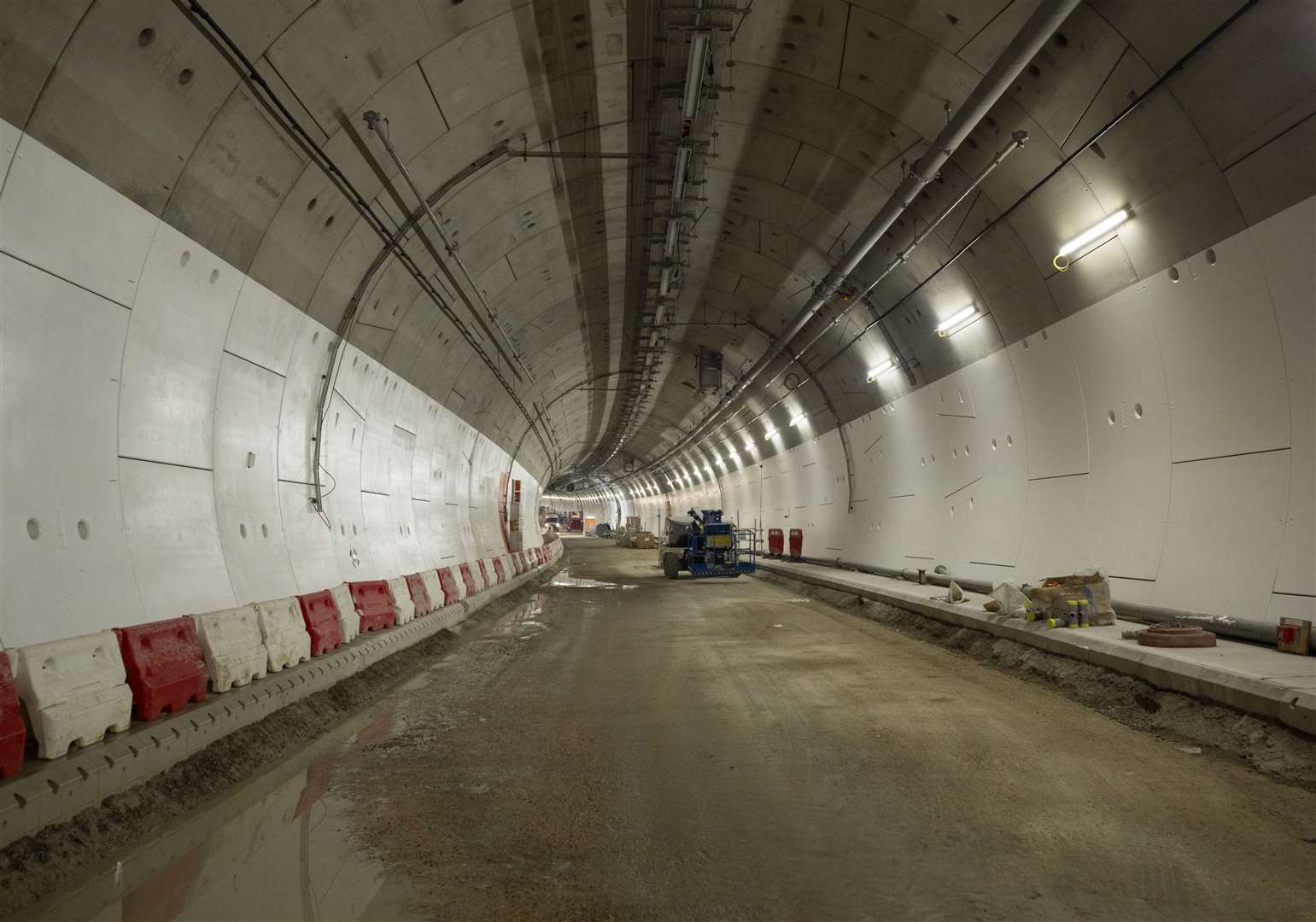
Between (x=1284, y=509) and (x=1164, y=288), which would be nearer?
(x=1284, y=509)

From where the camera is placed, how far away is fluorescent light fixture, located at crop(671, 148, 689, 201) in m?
11.9

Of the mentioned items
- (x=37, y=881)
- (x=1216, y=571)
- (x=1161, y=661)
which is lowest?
(x=37, y=881)

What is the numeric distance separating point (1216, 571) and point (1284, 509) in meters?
1.16

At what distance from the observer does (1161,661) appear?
25.6 ft

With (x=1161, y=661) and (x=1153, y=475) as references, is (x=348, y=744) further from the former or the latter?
(x=1153, y=475)

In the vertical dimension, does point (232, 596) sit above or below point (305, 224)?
below

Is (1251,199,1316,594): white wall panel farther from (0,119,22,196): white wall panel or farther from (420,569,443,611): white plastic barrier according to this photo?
(420,569,443,611): white plastic barrier

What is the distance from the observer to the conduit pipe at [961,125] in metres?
7.57

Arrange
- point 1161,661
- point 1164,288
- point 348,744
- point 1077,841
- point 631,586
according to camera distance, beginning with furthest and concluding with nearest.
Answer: point 631,586 → point 1164,288 → point 1161,661 → point 348,744 → point 1077,841

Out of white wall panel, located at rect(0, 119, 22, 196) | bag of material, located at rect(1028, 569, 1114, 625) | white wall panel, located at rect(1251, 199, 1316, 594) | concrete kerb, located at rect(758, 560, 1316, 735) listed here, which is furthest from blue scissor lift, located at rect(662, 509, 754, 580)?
white wall panel, located at rect(0, 119, 22, 196)

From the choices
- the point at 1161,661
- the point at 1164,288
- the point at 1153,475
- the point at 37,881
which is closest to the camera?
the point at 37,881

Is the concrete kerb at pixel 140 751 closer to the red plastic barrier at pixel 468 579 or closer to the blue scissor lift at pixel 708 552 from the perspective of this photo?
the red plastic barrier at pixel 468 579

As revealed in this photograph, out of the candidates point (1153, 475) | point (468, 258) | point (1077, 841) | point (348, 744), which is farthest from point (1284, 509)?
point (468, 258)

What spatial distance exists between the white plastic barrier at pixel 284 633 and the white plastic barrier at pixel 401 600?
3.07 m
